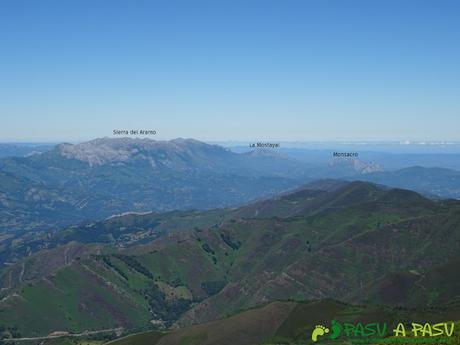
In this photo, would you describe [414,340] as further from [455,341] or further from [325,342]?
[325,342]

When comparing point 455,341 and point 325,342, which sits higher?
point 455,341

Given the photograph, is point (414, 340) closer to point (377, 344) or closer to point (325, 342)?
point (377, 344)

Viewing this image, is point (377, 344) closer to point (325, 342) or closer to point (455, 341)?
point (455, 341)

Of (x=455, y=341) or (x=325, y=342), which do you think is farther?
(x=325, y=342)

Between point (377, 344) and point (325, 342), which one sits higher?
point (377, 344)

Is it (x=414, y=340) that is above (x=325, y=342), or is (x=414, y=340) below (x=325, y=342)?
above

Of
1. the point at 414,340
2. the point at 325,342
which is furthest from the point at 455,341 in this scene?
the point at 325,342

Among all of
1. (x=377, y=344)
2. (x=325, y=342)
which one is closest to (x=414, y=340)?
(x=377, y=344)

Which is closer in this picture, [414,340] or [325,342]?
[414,340]
